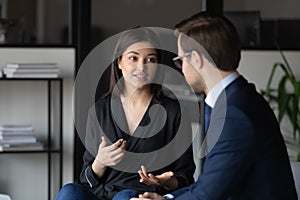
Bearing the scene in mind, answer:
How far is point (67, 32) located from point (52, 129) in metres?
0.58

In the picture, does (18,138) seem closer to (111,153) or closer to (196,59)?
(111,153)

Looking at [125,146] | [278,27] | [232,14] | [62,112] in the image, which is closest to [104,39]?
[62,112]

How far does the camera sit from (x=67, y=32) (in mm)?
4113

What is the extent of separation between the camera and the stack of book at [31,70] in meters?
3.80

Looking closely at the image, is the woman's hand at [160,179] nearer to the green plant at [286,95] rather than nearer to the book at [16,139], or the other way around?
the book at [16,139]

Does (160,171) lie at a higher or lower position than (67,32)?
lower

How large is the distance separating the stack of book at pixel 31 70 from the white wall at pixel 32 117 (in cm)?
17

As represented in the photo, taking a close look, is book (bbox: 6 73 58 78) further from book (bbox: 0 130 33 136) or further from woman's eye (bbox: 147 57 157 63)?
woman's eye (bbox: 147 57 157 63)

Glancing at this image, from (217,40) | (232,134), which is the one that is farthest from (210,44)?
(232,134)

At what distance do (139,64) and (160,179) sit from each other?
0.55 meters

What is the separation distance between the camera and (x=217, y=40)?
6.59 ft

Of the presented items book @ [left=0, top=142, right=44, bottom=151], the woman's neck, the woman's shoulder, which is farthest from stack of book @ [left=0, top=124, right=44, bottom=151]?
the woman's shoulder

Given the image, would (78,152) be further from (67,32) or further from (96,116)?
(96,116)

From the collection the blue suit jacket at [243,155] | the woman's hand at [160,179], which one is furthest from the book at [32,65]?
the blue suit jacket at [243,155]
